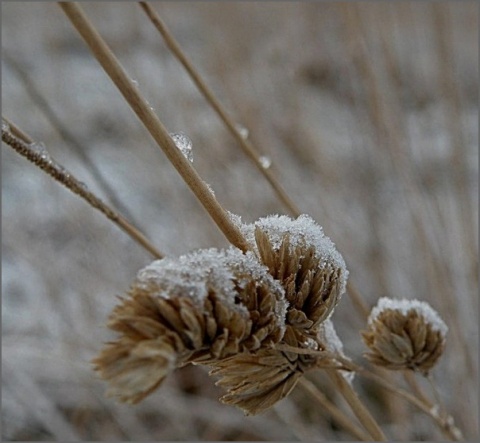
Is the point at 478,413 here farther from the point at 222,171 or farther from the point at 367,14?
the point at 367,14

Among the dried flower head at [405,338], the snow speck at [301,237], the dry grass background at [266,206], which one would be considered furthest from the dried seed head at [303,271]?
the dry grass background at [266,206]

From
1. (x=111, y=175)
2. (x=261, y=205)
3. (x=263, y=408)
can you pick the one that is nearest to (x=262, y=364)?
(x=263, y=408)

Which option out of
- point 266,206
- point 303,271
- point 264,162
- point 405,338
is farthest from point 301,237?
point 266,206

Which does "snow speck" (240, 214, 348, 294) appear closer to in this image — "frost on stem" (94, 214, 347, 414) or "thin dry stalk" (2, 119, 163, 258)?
"frost on stem" (94, 214, 347, 414)

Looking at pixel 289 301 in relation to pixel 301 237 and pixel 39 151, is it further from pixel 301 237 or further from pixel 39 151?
pixel 39 151

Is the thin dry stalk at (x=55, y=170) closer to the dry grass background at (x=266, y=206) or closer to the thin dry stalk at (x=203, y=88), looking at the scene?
the thin dry stalk at (x=203, y=88)

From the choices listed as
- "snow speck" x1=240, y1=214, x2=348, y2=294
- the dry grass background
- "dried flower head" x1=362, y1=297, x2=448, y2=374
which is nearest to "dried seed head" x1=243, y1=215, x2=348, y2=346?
"snow speck" x1=240, y1=214, x2=348, y2=294

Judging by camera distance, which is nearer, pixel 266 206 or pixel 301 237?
pixel 301 237
